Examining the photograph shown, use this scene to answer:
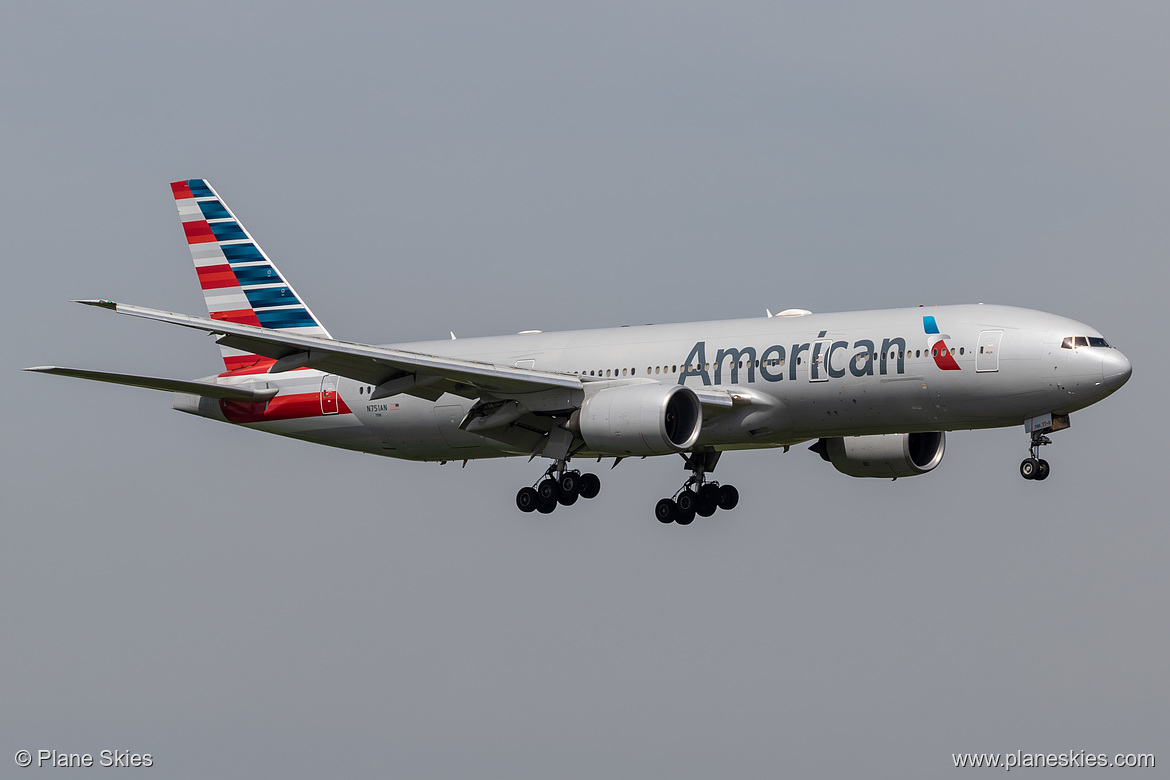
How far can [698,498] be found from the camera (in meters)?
46.9

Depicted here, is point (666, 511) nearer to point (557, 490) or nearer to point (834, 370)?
point (557, 490)

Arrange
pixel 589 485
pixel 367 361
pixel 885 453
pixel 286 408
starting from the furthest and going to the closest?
pixel 286 408
pixel 885 453
pixel 589 485
pixel 367 361

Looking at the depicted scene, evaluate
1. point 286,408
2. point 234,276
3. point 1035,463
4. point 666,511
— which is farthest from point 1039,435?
point 234,276

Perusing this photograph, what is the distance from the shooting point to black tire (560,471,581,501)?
144ft

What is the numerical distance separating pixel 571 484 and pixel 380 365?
631 cm

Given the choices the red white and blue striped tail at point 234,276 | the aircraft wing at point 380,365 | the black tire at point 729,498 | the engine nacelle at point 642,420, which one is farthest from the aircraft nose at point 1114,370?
the red white and blue striped tail at point 234,276

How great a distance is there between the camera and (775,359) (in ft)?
136

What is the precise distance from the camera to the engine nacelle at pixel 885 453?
151ft

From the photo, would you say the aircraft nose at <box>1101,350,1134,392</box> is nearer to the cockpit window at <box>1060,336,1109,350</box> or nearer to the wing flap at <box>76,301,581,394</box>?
the cockpit window at <box>1060,336,1109,350</box>

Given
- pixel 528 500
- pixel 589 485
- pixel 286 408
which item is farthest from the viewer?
pixel 286 408

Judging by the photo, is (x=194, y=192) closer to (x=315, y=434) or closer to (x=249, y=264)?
(x=249, y=264)

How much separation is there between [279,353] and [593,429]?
26.5 ft

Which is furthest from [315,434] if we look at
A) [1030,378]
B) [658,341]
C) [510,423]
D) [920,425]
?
[1030,378]

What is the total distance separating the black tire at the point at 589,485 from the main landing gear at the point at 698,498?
356cm
